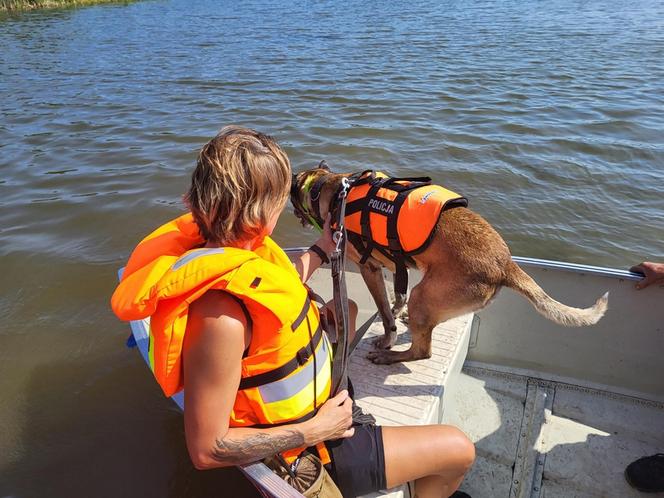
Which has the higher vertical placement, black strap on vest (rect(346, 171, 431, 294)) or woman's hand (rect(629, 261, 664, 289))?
black strap on vest (rect(346, 171, 431, 294))

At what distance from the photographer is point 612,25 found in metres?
17.8

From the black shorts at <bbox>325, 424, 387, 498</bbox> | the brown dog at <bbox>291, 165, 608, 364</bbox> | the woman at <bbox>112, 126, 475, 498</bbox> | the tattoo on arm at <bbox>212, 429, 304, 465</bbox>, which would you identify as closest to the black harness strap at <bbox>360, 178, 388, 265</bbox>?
the brown dog at <bbox>291, 165, 608, 364</bbox>

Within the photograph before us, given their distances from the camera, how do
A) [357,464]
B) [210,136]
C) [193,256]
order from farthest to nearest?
[210,136], [357,464], [193,256]

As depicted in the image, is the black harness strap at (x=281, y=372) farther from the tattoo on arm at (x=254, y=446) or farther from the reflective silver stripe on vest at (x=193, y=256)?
the reflective silver stripe on vest at (x=193, y=256)

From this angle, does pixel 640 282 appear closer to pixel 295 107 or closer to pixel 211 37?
pixel 295 107

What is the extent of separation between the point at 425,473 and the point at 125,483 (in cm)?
231

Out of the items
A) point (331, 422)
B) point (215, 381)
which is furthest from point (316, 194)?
point (215, 381)

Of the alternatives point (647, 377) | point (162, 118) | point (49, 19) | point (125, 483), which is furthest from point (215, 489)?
point (49, 19)

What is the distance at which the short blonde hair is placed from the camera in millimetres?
1782

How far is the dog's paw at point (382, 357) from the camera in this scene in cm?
356

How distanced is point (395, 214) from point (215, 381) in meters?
1.97

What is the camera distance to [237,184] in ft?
5.84

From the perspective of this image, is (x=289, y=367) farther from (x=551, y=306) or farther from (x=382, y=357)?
(x=551, y=306)

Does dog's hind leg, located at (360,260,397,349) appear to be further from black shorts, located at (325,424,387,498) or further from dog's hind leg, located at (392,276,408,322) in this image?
black shorts, located at (325,424,387,498)
